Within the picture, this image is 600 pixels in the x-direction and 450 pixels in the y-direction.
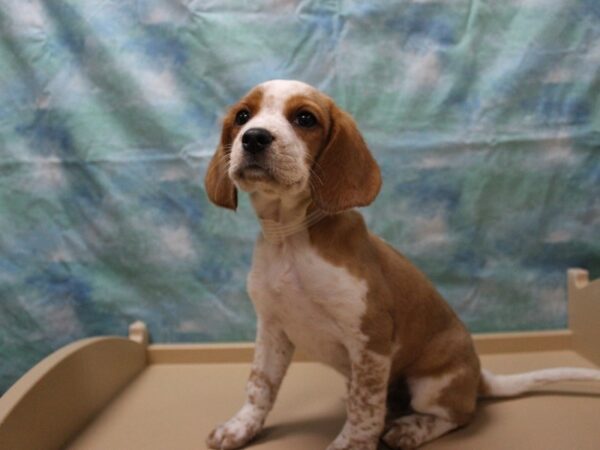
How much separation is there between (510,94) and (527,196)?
1.34 feet

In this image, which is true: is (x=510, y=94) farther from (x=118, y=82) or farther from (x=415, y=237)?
(x=118, y=82)

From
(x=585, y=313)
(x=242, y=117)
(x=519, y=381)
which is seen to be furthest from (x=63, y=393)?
(x=585, y=313)

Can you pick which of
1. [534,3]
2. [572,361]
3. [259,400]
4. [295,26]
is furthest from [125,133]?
[572,361]

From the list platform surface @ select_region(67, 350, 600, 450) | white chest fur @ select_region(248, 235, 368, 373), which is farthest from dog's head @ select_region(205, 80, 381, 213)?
platform surface @ select_region(67, 350, 600, 450)

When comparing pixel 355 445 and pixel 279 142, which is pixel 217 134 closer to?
pixel 279 142

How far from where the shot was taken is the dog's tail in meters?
1.83

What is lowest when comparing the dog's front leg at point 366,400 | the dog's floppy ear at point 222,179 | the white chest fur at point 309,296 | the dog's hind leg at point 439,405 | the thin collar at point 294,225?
the dog's hind leg at point 439,405

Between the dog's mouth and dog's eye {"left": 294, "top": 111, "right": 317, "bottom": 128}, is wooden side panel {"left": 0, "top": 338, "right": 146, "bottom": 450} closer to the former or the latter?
the dog's mouth

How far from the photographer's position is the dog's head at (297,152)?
1352mm

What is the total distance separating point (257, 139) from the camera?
1332 millimetres

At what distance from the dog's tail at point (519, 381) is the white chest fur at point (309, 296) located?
0.55 metres

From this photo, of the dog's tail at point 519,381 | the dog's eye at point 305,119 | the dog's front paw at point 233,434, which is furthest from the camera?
the dog's tail at point 519,381

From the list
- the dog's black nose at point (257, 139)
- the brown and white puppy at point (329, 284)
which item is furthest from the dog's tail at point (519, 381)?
the dog's black nose at point (257, 139)

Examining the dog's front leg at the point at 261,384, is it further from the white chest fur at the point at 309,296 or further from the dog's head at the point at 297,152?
the dog's head at the point at 297,152
